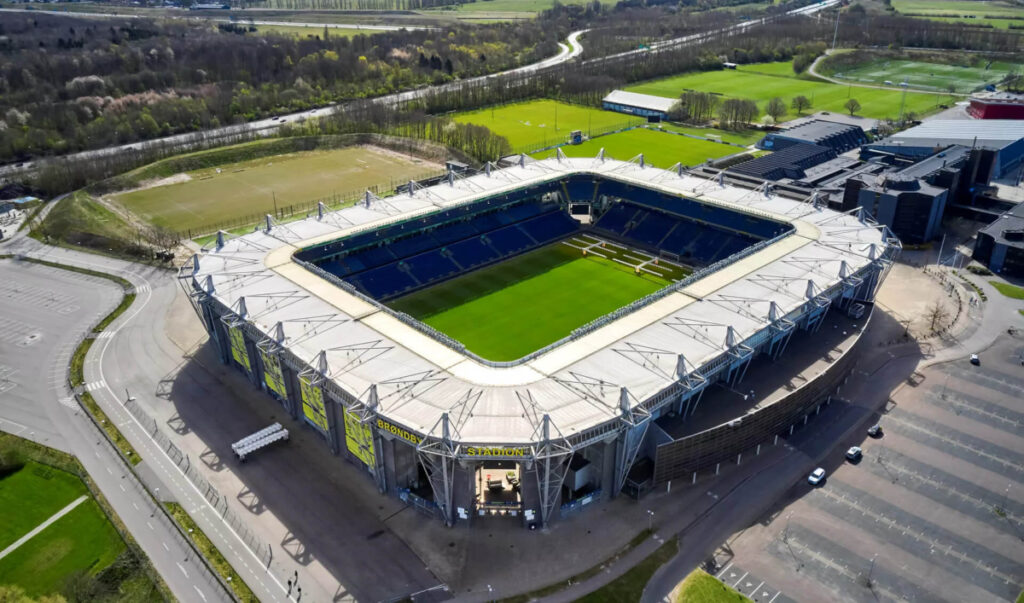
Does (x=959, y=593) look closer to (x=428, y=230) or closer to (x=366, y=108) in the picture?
(x=428, y=230)

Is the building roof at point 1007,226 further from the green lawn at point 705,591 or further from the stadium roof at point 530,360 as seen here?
the green lawn at point 705,591

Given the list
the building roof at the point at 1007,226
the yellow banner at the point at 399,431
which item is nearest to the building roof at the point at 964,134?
the building roof at the point at 1007,226

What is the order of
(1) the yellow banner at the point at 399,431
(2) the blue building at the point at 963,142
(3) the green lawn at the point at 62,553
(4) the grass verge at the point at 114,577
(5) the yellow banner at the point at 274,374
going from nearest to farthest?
(4) the grass verge at the point at 114,577 < (3) the green lawn at the point at 62,553 < (1) the yellow banner at the point at 399,431 < (5) the yellow banner at the point at 274,374 < (2) the blue building at the point at 963,142

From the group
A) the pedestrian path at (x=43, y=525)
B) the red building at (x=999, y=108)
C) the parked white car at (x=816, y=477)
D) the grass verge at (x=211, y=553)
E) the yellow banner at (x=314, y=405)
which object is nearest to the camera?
the grass verge at (x=211, y=553)

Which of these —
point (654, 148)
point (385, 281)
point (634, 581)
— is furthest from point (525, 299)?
point (654, 148)

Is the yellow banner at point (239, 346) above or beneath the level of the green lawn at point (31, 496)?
above

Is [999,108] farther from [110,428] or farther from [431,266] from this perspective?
[110,428]

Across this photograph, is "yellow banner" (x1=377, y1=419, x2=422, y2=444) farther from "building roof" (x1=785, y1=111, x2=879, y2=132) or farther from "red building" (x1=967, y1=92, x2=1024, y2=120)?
"red building" (x1=967, y1=92, x2=1024, y2=120)
